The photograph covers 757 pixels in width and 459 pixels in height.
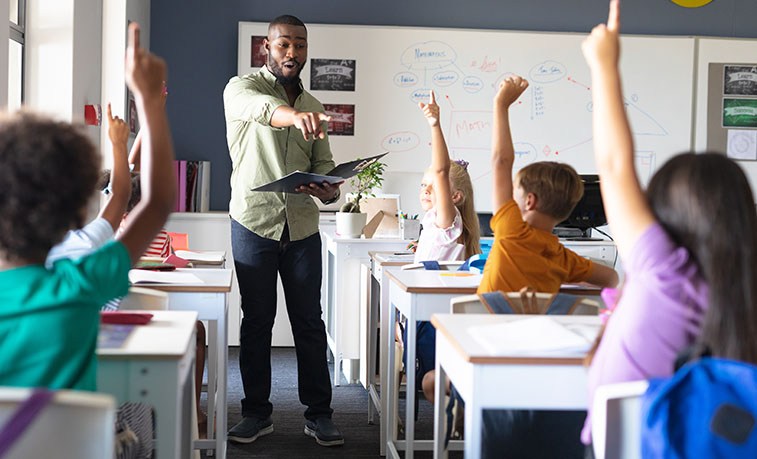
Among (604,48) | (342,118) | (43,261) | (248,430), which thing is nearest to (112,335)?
(43,261)

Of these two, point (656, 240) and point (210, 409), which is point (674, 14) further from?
point (656, 240)

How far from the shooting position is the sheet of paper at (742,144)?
549cm

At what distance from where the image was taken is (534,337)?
1.49 metres

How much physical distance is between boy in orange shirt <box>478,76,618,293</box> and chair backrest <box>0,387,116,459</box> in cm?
127

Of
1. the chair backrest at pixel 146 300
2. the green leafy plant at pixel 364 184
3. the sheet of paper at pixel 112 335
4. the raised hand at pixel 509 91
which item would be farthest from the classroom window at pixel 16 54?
the raised hand at pixel 509 91

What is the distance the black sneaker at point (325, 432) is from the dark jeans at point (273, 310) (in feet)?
0.12

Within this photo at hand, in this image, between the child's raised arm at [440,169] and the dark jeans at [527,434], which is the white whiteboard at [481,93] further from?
the dark jeans at [527,434]

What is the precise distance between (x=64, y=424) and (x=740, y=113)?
5.55 meters

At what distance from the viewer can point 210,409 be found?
110 inches

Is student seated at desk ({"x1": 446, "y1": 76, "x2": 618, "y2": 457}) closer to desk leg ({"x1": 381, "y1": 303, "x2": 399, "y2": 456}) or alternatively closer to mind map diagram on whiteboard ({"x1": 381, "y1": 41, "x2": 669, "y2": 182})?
desk leg ({"x1": 381, "y1": 303, "x2": 399, "y2": 456})

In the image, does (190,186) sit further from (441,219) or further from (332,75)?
(441,219)

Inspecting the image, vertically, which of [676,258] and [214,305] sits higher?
[676,258]

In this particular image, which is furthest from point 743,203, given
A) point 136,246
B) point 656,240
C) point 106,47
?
point 106,47

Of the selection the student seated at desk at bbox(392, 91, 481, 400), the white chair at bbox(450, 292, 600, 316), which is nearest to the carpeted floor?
the student seated at desk at bbox(392, 91, 481, 400)
